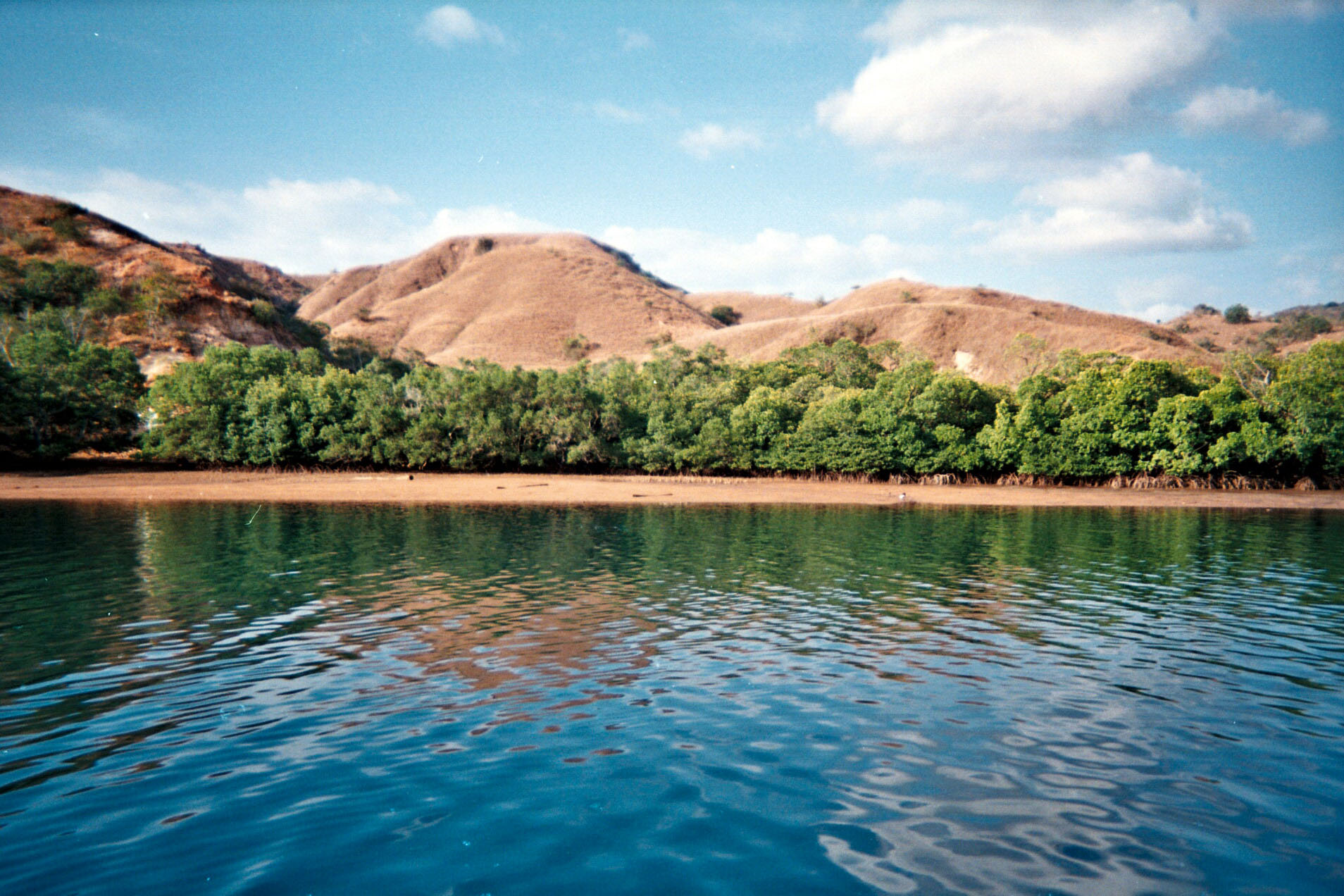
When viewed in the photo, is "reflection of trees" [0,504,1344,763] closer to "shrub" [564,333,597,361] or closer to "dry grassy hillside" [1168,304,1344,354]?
"dry grassy hillside" [1168,304,1344,354]

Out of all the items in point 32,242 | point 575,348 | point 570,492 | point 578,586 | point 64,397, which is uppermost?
point 32,242

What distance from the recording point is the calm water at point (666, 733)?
8.62m

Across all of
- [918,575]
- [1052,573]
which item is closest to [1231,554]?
[1052,573]

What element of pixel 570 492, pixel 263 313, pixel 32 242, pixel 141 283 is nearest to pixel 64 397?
pixel 141 283

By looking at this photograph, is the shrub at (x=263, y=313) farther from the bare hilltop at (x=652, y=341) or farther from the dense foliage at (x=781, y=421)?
the dense foliage at (x=781, y=421)

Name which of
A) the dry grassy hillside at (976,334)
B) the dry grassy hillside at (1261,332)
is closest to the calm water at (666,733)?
the dry grassy hillside at (976,334)

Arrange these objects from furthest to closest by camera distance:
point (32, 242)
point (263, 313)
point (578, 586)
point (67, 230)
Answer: point (67, 230) < point (263, 313) < point (32, 242) < point (578, 586)

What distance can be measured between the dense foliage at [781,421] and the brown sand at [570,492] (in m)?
2.92

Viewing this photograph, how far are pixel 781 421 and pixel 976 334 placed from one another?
266 feet

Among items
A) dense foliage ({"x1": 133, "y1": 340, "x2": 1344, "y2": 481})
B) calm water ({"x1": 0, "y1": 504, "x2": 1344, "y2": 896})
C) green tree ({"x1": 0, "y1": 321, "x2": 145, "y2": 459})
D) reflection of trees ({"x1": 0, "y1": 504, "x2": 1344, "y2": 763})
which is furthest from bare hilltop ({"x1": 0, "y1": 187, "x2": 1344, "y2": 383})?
calm water ({"x1": 0, "y1": 504, "x2": 1344, "y2": 896})

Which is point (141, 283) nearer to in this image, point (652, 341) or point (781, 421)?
point (781, 421)

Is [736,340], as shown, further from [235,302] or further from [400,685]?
[400,685]

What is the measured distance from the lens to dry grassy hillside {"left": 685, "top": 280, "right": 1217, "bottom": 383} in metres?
126

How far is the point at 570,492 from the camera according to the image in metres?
63.2
